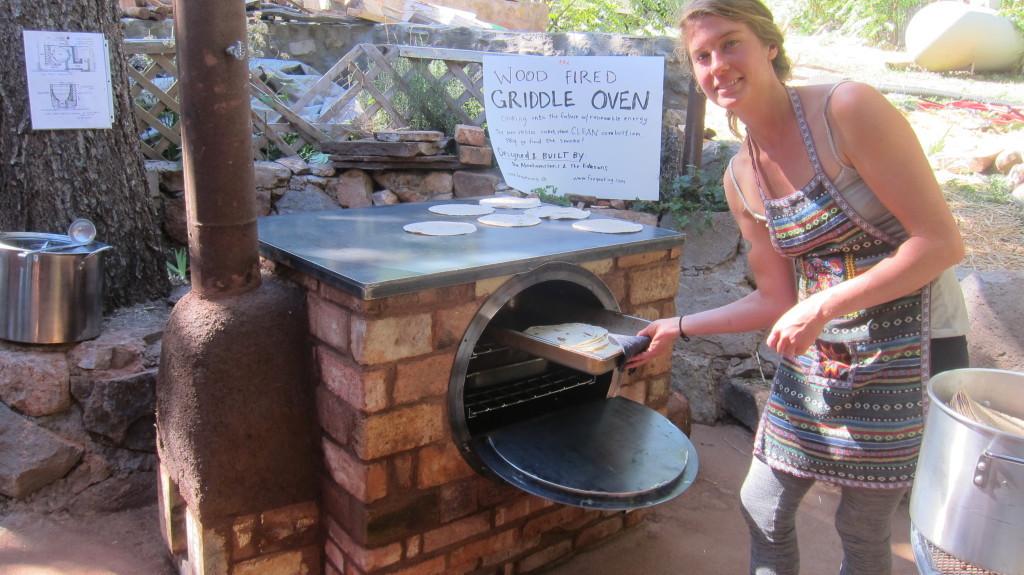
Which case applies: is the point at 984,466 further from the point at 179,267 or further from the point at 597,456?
the point at 179,267

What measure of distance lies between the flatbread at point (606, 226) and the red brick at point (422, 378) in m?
0.81

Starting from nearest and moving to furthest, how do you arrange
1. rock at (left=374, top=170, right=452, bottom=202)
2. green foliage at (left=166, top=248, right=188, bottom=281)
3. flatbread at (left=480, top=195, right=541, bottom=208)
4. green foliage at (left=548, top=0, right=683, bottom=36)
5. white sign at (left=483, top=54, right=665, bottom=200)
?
1. flatbread at (left=480, top=195, right=541, bottom=208)
2. green foliage at (left=166, top=248, right=188, bottom=281)
3. white sign at (left=483, top=54, right=665, bottom=200)
4. rock at (left=374, top=170, right=452, bottom=202)
5. green foliage at (left=548, top=0, right=683, bottom=36)

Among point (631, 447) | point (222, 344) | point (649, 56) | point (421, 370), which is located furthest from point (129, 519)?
point (649, 56)

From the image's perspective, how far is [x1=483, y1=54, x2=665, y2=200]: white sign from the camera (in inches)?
173

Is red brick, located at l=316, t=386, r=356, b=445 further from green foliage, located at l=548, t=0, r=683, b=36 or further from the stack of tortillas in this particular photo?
green foliage, located at l=548, t=0, r=683, b=36

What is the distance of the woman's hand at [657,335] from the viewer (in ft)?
6.94

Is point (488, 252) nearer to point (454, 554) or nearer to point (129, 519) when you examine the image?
point (454, 554)

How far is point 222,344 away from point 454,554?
0.97 m

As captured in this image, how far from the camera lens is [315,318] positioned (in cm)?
222

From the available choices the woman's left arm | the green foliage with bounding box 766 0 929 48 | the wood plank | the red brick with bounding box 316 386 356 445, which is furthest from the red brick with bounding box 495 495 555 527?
the green foliage with bounding box 766 0 929 48

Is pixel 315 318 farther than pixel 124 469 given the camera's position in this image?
No

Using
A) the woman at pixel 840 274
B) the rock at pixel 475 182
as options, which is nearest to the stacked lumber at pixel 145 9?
the rock at pixel 475 182

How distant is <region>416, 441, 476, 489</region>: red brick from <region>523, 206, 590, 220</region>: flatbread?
3.45 feet

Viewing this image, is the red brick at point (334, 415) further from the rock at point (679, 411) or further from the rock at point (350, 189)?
the rock at point (350, 189)
